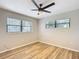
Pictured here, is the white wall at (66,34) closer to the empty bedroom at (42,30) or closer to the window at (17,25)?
the empty bedroom at (42,30)

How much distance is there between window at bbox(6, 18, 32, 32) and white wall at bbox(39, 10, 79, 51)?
5.07 feet

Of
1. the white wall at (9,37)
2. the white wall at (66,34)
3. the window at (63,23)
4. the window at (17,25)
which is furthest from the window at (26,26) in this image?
the window at (63,23)

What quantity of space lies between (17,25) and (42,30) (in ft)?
7.30

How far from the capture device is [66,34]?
12.4 ft

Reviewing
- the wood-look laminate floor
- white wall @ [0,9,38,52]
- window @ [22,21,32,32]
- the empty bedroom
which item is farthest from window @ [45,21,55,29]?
the wood-look laminate floor

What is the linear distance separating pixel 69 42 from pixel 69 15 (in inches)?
66.2

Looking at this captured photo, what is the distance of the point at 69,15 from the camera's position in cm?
368

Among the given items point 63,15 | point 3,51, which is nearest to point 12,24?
point 3,51

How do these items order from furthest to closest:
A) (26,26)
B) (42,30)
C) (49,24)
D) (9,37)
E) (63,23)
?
(42,30) < (49,24) < (26,26) < (63,23) < (9,37)

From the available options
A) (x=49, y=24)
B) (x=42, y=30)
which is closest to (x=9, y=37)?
(x=42, y=30)

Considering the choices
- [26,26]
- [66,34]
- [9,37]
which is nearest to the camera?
[9,37]

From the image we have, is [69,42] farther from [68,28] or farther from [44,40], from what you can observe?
[44,40]

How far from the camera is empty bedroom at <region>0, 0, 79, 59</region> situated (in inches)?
107

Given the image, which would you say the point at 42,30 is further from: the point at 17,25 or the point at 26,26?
the point at 17,25
